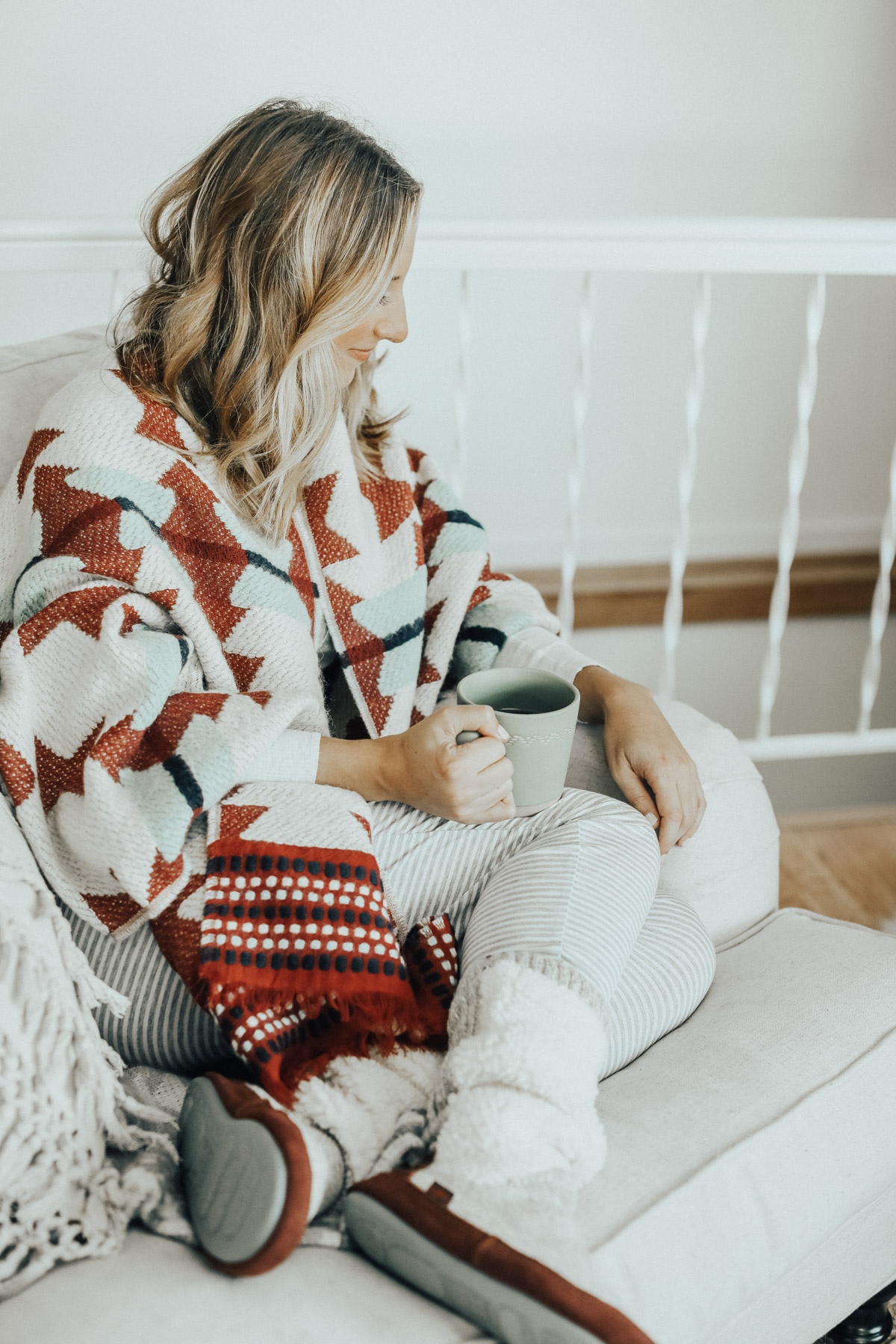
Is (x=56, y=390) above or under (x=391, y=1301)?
above

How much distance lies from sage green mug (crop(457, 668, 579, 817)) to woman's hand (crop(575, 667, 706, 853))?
0.42 feet

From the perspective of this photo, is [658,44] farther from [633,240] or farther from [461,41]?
[633,240]

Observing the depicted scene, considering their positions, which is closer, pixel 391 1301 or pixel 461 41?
pixel 391 1301

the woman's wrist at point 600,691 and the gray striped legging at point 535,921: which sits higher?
the woman's wrist at point 600,691

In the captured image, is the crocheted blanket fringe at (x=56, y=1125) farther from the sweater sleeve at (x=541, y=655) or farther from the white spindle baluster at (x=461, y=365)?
the white spindle baluster at (x=461, y=365)

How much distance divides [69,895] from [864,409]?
1.87 metres

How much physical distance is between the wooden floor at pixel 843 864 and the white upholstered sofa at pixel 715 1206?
2.16 ft

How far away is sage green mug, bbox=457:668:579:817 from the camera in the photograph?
2.76ft

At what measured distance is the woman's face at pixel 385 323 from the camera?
977mm

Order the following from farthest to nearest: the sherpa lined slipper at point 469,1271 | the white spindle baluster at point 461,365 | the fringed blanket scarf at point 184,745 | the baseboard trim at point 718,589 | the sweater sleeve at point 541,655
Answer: the baseboard trim at point 718,589, the white spindle baluster at point 461,365, the sweater sleeve at point 541,655, the fringed blanket scarf at point 184,745, the sherpa lined slipper at point 469,1271

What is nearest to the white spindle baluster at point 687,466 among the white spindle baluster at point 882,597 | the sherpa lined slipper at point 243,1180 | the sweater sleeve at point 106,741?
the white spindle baluster at point 882,597

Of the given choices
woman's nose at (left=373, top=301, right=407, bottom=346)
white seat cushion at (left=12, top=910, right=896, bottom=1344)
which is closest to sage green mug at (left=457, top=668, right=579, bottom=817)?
white seat cushion at (left=12, top=910, right=896, bottom=1344)

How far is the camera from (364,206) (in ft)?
3.03

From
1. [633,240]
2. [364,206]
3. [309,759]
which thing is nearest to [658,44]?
[633,240]
